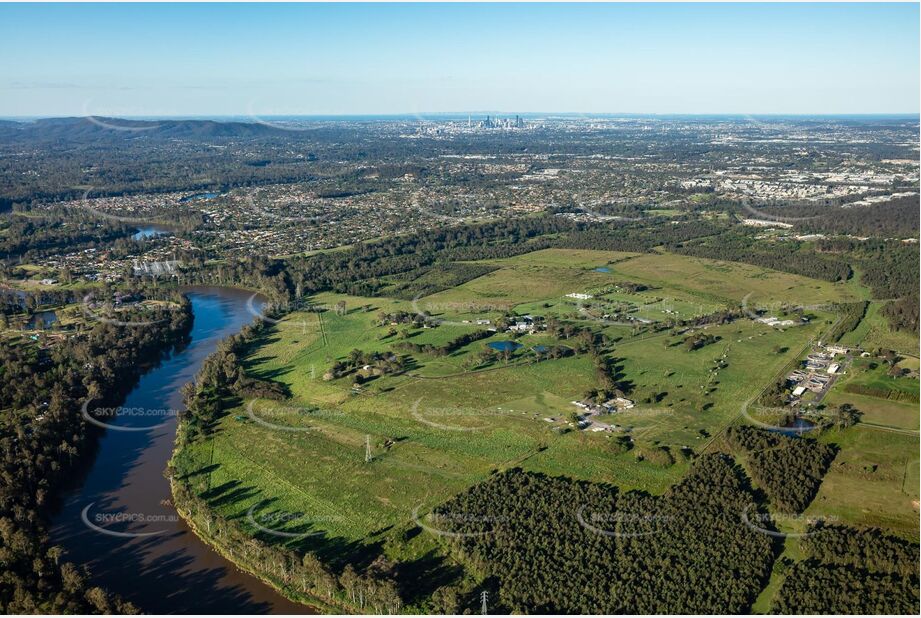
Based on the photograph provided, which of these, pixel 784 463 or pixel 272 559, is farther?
pixel 784 463

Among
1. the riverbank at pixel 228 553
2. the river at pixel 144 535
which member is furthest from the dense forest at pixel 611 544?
the river at pixel 144 535

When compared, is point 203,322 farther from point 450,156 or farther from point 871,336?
point 450,156

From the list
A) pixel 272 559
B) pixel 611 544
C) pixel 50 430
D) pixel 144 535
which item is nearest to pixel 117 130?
pixel 50 430

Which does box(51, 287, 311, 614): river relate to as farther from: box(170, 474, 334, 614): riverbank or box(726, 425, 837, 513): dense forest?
box(726, 425, 837, 513): dense forest

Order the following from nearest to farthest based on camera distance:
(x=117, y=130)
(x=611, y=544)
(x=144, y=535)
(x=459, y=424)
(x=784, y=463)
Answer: (x=611, y=544), (x=144, y=535), (x=784, y=463), (x=459, y=424), (x=117, y=130)

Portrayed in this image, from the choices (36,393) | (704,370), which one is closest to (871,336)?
(704,370)

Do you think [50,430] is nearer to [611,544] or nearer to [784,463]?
[611,544]
